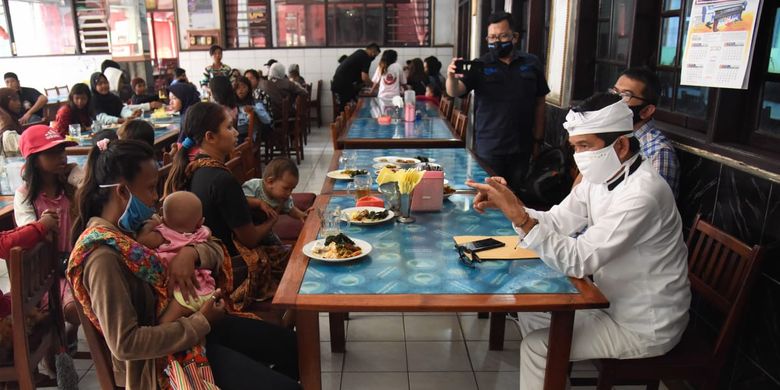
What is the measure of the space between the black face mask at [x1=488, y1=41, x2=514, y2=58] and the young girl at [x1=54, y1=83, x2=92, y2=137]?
3529 millimetres

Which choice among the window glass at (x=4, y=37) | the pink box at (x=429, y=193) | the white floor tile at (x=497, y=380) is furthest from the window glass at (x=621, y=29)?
the window glass at (x=4, y=37)

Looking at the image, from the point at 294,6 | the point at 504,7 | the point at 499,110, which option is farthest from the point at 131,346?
the point at 294,6

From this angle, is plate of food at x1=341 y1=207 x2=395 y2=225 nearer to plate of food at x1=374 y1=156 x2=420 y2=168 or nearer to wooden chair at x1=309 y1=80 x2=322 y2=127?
plate of food at x1=374 y1=156 x2=420 y2=168

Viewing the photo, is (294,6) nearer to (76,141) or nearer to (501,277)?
(76,141)

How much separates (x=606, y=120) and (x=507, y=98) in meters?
2.07

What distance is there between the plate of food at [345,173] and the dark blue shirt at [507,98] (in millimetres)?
1202

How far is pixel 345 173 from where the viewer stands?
2.91 meters

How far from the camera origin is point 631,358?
5.68ft

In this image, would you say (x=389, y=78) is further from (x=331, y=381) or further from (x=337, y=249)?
(x=337, y=249)

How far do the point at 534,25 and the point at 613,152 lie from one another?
11.1ft

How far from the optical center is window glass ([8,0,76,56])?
9.15 m

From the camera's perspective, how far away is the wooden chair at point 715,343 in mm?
1670

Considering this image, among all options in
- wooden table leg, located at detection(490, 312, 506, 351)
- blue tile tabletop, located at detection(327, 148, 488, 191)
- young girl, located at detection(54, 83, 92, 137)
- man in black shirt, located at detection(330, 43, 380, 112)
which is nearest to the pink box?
blue tile tabletop, located at detection(327, 148, 488, 191)

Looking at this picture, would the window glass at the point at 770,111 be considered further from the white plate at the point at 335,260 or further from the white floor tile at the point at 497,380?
the white plate at the point at 335,260
